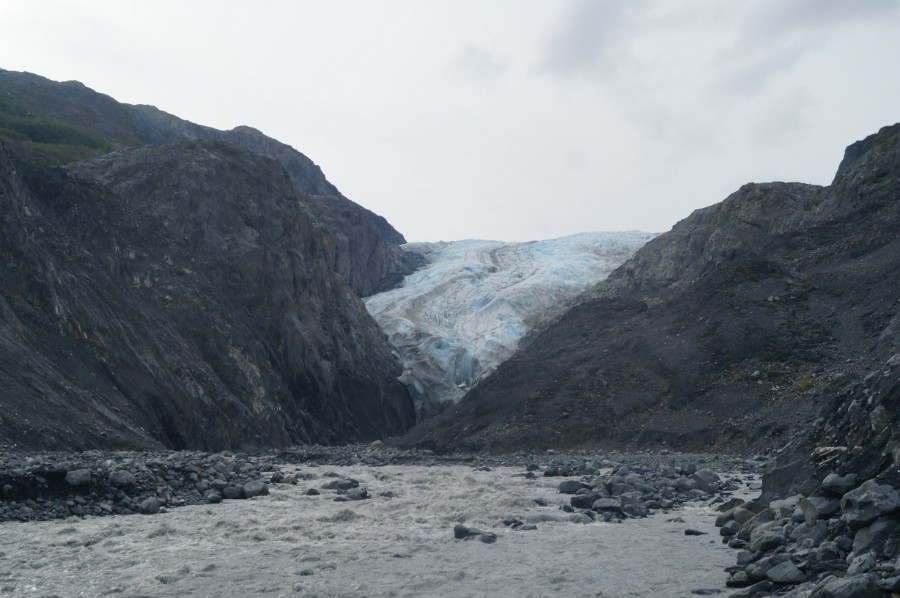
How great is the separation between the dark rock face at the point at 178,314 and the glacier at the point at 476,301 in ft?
13.6

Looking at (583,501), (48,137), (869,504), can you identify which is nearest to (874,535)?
(869,504)

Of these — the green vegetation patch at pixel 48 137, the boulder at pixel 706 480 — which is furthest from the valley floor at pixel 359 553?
the green vegetation patch at pixel 48 137

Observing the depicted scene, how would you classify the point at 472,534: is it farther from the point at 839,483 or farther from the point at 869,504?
the point at 869,504

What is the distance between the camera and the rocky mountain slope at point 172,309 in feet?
84.4

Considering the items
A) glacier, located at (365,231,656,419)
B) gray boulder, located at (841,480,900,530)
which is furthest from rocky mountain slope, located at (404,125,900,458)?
gray boulder, located at (841,480,900,530)

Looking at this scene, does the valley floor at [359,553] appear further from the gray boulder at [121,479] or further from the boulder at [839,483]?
the boulder at [839,483]

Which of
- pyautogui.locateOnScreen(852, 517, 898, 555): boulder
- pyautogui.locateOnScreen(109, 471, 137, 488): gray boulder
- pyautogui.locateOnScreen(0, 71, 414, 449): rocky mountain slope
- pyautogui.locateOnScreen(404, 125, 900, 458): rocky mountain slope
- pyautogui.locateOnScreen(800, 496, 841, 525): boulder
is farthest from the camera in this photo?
pyautogui.locateOnScreen(404, 125, 900, 458): rocky mountain slope

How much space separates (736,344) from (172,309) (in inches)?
1037

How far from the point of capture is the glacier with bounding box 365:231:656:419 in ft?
206

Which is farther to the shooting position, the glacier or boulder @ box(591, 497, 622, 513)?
the glacier

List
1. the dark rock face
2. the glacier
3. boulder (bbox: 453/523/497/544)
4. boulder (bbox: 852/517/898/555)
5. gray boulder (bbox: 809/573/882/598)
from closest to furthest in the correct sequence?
1. gray boulder (bbox: 809/573/882/598)
2. boulder (bbox: 852/517/898/555)
3. boulder (bbox: 453/523/497/544)
4. the dark rock face
5. the glacier

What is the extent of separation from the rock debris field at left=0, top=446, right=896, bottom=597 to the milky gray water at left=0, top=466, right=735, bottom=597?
0.04 m

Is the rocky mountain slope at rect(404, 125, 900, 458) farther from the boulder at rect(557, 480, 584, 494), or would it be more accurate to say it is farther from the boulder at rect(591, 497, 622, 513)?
the boulder at rect(591, 497, 622, 513)

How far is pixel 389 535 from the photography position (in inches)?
520
